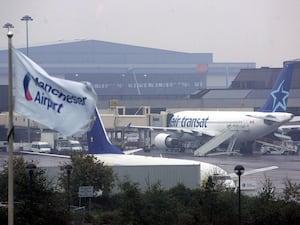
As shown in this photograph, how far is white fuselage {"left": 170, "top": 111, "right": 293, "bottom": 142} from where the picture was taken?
8194cm

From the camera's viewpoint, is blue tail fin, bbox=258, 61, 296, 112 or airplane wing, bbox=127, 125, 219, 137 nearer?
blue tail fin, bbox=258, 61, 296, 112

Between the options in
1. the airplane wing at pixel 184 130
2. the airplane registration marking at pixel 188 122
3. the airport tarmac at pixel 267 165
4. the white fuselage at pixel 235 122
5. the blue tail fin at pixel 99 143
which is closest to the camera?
the airport tarmac at pixel 267 165

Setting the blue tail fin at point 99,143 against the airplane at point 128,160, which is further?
the blue tail fin at point 99,143

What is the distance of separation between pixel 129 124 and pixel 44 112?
73603mm

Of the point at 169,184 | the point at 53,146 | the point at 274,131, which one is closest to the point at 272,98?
the point at 274,131

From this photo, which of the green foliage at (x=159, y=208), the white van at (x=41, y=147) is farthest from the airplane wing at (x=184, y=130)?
the green foliage at (x=159, y=208)

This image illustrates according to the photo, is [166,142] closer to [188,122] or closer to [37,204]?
[188,122]

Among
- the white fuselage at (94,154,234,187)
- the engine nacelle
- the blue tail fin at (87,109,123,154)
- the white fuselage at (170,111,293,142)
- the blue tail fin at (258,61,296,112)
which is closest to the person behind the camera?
the white fuselage at (94,154,234,187)

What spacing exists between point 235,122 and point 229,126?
2.56ft

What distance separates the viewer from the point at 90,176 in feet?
133

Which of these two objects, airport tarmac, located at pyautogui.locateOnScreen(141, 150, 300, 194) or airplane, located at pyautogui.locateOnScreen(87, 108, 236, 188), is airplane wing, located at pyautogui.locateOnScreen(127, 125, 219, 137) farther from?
airplane, located at pyautogui.locateOnScreen(87, 108, 236, 188)

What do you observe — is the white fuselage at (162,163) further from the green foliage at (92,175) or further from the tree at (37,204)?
the tree at (37,204)

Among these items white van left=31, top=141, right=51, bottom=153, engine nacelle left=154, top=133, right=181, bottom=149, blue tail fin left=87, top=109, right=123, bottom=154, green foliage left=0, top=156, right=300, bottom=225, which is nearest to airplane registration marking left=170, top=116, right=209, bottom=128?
engine nacelle left=154, top=133, right=181, bottom=149

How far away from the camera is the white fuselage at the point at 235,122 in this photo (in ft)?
269
